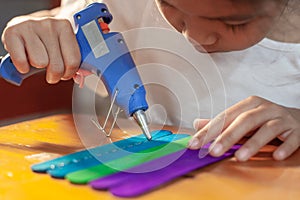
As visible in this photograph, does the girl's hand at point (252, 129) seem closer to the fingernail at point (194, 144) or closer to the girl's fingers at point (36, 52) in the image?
the fingernail at point (194, 144)

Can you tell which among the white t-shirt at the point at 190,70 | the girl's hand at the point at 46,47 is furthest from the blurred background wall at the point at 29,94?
the girl's hand at the point at 46,47

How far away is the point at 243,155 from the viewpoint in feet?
2.02

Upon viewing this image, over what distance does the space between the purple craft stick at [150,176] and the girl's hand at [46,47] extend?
0.21 metres

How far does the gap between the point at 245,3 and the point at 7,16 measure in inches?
45.2

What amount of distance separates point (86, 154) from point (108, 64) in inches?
5.1

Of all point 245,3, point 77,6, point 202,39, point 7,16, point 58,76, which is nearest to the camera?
point 245,3

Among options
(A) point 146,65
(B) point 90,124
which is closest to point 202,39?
(B) point 90,124

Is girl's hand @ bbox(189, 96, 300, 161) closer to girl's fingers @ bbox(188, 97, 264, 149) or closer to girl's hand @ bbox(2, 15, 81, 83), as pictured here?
girl's fingers @ bbox(188, 97, 264, 149)

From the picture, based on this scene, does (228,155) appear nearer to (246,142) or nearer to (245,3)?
(246,142)

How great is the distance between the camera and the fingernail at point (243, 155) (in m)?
0.61

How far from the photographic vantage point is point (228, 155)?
2.06 feet

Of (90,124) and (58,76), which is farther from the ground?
(58,76)

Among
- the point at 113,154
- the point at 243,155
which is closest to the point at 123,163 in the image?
the point at 113,154

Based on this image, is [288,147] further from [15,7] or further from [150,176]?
[15,7]
